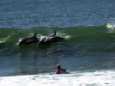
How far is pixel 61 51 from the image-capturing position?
74.1ft

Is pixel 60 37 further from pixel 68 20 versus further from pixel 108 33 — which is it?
pixel 68 20

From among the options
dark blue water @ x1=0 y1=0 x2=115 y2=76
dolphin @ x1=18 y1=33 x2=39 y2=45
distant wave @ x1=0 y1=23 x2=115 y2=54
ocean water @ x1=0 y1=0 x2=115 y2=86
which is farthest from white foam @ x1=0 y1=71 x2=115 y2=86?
dolphin @ x1=18 y1=33 x2=39 y2=45

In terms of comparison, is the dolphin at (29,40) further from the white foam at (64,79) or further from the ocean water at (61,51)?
the white foam at (64,79)

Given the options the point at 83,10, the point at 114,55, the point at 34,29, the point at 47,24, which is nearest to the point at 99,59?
the point at 114,55

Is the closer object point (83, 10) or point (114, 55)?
point (114, 55)

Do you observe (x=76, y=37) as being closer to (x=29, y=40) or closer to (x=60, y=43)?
(x=60, y=43)

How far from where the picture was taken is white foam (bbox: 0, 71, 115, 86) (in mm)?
14761

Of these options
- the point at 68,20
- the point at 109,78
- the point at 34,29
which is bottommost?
the point at 109,78

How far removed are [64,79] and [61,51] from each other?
7.03m

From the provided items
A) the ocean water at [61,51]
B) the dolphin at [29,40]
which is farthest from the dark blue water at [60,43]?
the dolphin at [29,40]

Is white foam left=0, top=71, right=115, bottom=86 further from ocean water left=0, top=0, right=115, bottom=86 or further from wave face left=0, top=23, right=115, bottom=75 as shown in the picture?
wave face left=0, top=23, right=115, bottom=75

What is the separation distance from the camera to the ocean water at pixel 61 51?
16.0m

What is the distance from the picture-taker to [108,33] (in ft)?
89.1

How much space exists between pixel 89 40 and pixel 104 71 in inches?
320
